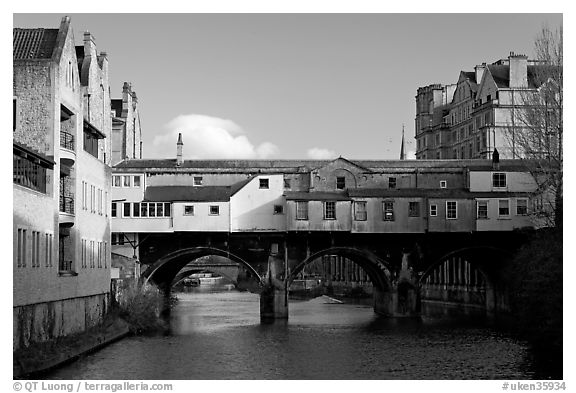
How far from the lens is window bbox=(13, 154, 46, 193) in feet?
117

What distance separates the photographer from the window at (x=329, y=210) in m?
67.0

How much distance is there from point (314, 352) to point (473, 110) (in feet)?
179

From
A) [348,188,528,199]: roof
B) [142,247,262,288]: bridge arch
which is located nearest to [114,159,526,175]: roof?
[348,188,528,199]: roof

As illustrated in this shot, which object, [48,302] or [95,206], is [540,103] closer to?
[95,206]

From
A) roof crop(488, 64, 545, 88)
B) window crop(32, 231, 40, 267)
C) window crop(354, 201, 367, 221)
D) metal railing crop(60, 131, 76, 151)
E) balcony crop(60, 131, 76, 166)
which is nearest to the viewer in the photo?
window crop(32, 231, 40, 267)

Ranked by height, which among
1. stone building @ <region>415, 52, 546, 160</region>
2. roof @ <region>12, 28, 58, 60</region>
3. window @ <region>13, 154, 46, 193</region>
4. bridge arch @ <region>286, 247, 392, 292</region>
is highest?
stone building @ <region>415, 52, 546, 160</region>

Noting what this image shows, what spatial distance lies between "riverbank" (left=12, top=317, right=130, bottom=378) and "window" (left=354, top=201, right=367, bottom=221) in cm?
2056

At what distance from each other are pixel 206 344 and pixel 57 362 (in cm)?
1431

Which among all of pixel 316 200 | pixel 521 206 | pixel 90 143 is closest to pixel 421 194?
pixel 521 206

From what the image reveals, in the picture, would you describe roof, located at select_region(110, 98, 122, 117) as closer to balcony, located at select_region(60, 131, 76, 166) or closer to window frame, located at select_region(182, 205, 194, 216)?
window frame, located at select_region(182, 205, 194, 216)

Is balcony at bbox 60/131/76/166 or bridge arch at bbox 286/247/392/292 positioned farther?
bridge arch at bbox 286/247/392/292

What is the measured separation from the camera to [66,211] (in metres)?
44.8

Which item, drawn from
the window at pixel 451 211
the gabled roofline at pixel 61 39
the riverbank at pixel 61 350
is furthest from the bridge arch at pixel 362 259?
the gabled roofline at pixel 61 39

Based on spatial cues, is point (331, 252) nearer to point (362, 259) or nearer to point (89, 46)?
point (362, 259)
